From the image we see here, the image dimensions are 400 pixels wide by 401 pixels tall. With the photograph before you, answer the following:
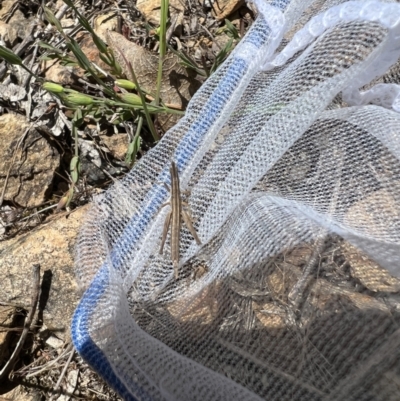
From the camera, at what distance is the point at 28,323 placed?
4.60 feet

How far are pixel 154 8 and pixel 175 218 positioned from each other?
0.97 metres

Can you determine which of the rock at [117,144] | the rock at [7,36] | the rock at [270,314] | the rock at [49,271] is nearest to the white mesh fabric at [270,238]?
the rock at [270,314]

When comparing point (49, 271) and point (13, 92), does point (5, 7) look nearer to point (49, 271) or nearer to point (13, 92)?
point (13, 92)

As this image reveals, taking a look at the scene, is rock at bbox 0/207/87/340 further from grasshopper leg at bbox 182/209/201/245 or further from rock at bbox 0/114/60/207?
grasshopper leg at bbox 182/209/201/245

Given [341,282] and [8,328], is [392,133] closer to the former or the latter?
[341,282]

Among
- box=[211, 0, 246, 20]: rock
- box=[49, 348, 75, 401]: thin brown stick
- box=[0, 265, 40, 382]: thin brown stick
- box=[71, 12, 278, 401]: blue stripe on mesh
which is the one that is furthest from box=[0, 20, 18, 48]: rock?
box=[49, 348, 75, 401]: thin brown stick

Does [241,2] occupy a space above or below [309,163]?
above

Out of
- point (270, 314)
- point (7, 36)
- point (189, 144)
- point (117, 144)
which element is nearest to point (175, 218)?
point (189, 144)

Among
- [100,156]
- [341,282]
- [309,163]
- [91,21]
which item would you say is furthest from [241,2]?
[341,282]

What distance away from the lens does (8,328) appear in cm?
141

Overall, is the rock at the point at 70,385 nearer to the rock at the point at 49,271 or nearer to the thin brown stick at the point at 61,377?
the thin brown stick at the point at 61,377

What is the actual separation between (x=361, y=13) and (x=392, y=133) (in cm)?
25

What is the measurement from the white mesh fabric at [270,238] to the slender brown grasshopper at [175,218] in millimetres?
19

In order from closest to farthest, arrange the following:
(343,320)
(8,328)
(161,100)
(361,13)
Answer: (343,320), (361,13), (8,328), (161,100)
